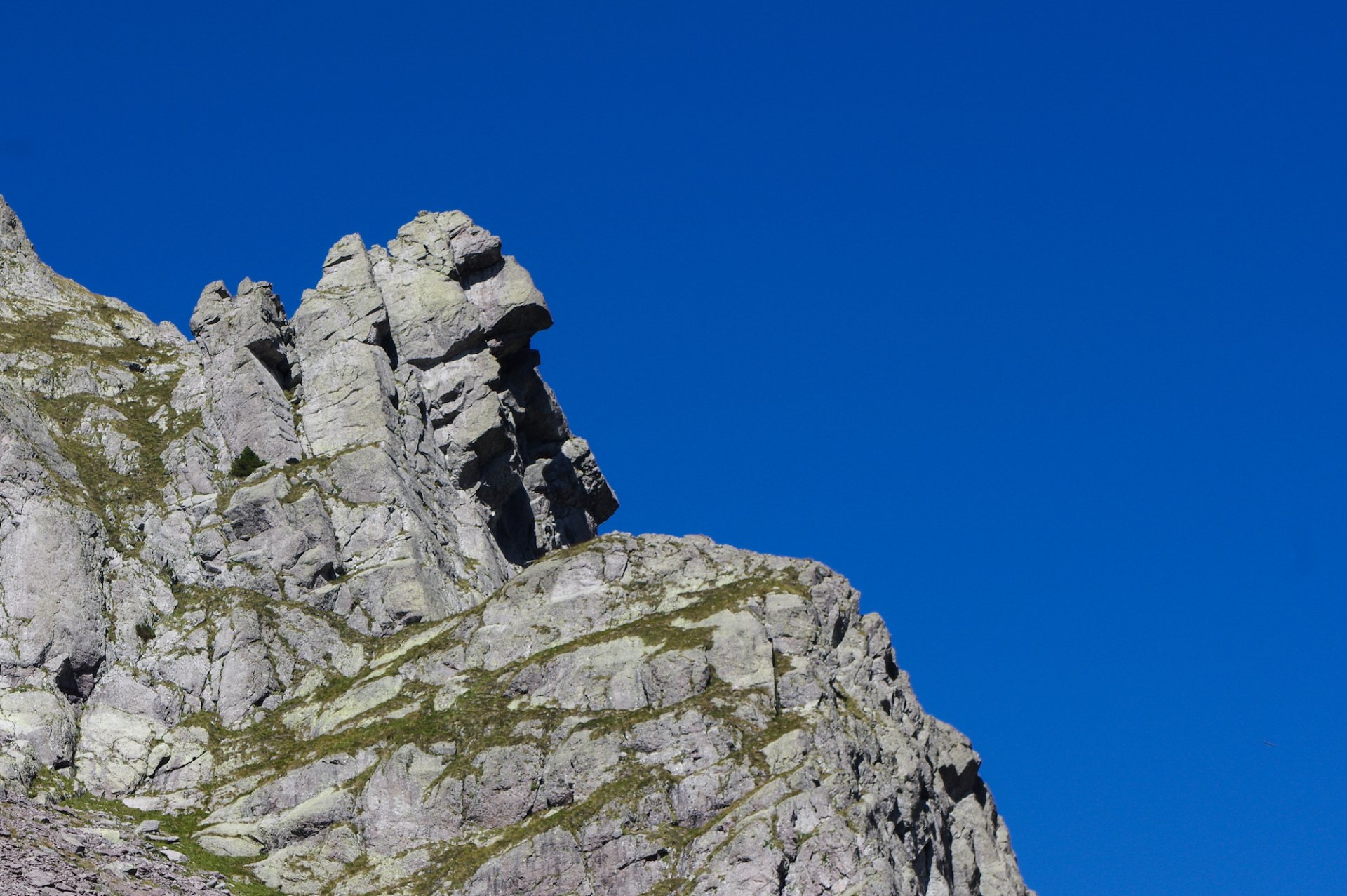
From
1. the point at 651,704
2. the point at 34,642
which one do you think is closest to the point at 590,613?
the point at 651,704

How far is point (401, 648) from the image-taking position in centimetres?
9031

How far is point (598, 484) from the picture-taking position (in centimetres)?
12700

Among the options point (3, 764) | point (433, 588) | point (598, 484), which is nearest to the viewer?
point (3, 764)

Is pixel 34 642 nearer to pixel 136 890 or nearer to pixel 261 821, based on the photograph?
Result: pixel 261 821

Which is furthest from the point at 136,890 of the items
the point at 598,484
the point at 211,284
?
the point at 598,484

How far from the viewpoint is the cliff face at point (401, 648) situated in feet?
244

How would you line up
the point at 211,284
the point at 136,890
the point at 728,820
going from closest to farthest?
the point at 136,890
the point at 728,820
the point at 211,284

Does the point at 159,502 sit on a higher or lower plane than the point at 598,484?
lower

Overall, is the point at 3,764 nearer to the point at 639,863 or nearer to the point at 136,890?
the point at 136,890

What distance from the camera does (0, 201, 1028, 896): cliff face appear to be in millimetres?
74500

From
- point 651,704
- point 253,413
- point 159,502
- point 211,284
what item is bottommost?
point 651,704

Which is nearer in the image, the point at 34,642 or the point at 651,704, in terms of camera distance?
the point at 651,704

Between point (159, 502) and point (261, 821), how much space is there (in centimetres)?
2521

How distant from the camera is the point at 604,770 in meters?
76.4
